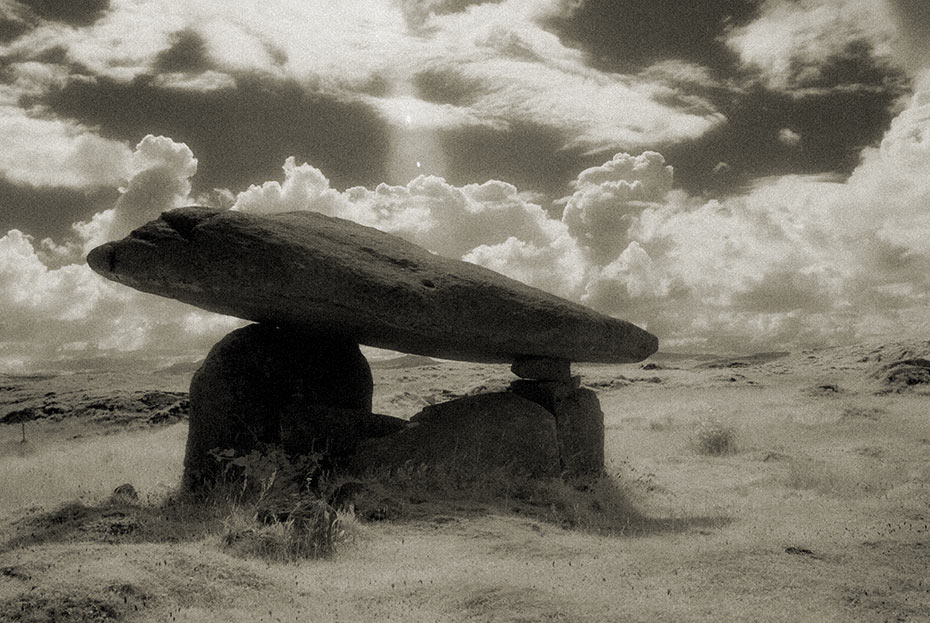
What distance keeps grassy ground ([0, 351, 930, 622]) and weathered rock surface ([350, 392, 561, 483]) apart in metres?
0.82

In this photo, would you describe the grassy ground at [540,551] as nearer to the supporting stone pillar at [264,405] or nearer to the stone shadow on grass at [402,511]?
the stone shadow on grass at [402,511]

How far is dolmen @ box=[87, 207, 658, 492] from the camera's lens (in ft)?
27.0

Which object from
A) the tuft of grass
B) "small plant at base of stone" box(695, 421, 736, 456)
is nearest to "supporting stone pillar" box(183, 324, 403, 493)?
the tuft of grass

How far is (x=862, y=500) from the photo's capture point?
8883 mm

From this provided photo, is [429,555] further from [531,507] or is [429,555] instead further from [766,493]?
[766,493]

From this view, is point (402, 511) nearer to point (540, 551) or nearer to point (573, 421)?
point (540, 551)

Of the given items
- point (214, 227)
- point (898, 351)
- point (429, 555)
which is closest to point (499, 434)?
point (429, 555)

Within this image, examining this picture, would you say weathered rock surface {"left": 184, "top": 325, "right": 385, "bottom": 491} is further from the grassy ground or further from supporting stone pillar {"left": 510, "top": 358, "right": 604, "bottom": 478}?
supporting stone pillar {"left": 510, "top": 358, "right": 604, "bottom": 478}

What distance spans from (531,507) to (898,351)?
2399 centimetres

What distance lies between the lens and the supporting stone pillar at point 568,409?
10.5 m

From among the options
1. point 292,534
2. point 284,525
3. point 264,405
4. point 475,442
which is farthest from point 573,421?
point 292,534

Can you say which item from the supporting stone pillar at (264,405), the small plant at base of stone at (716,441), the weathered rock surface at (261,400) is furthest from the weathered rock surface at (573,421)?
the small plant at base of stone at (716,441)

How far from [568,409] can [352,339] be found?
3.46 metres

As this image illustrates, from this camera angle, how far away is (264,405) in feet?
33.1
